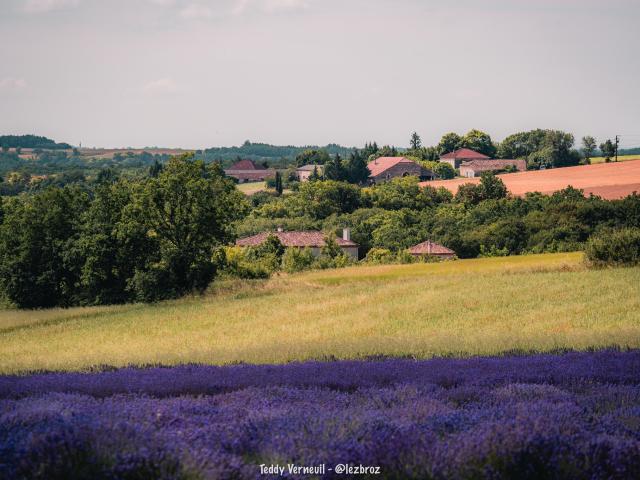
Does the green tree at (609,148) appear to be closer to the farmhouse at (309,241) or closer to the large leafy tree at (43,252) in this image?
the farmhouse at (309,241)

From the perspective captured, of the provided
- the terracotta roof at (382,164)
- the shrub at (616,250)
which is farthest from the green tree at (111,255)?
Answer: the terracotta roof at (382,164)

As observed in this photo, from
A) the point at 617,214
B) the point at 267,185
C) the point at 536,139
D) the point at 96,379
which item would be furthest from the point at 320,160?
the point at 96,379

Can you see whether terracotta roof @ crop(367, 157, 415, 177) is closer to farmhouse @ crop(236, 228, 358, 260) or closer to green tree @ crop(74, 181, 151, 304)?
farmhouse @ crop(236, 228, 358, 260)

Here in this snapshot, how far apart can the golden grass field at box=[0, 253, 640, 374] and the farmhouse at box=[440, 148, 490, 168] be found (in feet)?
410

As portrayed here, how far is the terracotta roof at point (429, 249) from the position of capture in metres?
78.8

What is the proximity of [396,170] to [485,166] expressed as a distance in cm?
1969

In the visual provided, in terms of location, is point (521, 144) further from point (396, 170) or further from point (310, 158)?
point (310, 158)

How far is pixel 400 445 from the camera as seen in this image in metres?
5.60

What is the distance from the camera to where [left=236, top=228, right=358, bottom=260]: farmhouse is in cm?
8988

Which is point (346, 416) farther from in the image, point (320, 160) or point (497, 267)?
point (320, 160)

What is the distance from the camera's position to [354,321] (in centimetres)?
2689

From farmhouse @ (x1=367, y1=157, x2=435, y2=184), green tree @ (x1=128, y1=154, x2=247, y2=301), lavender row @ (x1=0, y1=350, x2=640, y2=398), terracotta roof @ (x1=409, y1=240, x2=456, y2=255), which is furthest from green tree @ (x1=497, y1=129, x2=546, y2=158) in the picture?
lavender row @ (x1=0, y1=350, x2=640, y2=398)

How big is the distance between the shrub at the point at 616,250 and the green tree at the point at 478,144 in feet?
472

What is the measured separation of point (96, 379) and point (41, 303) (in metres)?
38.0
